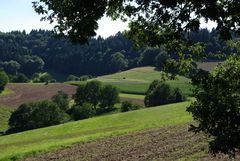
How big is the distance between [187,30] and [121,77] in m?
183

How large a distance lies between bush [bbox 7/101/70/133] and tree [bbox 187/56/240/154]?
322 feet

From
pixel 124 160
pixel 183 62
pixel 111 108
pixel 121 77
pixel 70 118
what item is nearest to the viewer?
pixel 183 62

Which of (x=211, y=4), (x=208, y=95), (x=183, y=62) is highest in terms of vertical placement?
(x=211, y=4)

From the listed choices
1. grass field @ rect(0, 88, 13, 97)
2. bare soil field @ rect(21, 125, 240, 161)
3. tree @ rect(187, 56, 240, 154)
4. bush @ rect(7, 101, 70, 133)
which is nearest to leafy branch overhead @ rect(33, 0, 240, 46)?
tree @ rect(187, 56, 240, 154)

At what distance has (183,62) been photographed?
17.1 m

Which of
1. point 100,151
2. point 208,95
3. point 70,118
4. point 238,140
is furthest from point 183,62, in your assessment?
point 70,118

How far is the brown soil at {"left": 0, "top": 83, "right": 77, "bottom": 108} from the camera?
130800mm

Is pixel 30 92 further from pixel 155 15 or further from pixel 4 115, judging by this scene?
pixel 155 15

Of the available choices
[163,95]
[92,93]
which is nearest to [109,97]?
[92,93]

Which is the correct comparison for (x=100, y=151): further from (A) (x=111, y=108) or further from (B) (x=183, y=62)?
(A) (x=111, y=108)

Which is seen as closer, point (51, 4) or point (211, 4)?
point (211, 4)

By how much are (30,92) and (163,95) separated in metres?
45.7

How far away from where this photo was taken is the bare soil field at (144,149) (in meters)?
27.2

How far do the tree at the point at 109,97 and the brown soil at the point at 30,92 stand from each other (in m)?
13.7
